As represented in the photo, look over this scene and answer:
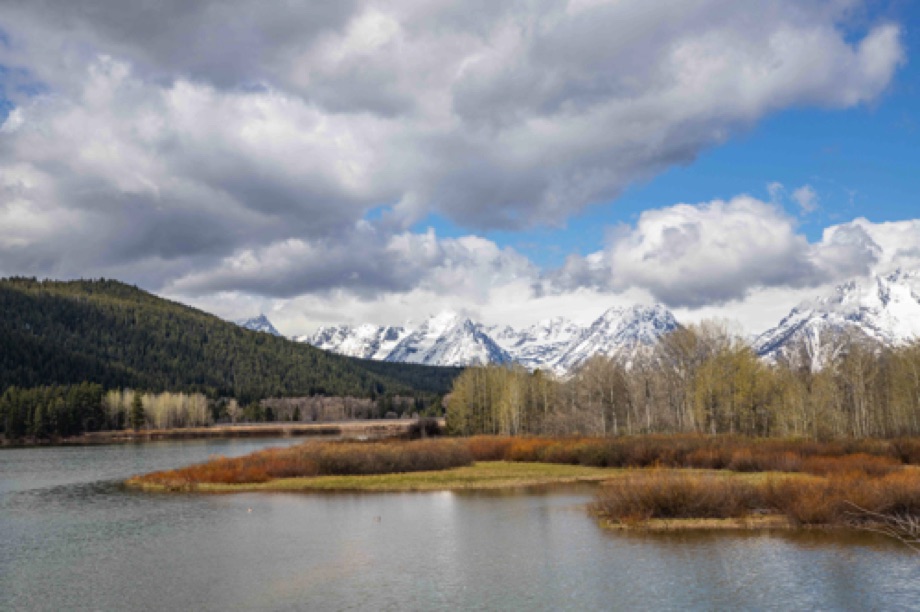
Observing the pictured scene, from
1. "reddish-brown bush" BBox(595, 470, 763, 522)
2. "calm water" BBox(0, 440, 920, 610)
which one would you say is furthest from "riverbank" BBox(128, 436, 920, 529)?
"calm water" BBox(0, 440, 920, 610)

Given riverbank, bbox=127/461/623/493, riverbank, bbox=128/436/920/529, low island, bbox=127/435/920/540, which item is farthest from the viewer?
riverbank, bbox=127/461/623/493

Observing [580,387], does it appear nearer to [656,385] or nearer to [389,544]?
[656,385]

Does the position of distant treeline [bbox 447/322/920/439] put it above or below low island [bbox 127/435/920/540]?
above

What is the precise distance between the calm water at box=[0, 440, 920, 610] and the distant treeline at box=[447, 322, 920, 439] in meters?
68.9

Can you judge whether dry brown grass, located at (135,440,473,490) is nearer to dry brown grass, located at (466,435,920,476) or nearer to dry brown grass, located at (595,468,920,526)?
dry brown grass, located at (466,435,920,476)

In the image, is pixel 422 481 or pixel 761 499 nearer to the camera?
pixel 761 499

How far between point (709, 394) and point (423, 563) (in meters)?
83.8

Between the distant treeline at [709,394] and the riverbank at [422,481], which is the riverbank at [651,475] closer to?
the riverbank at [422,481]

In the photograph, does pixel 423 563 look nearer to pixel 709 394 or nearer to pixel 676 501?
pixel 676 501

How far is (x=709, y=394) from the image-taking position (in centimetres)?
10669

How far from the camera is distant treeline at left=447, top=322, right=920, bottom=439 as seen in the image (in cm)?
10712

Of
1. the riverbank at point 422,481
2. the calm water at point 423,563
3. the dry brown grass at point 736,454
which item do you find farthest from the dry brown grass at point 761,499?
the riverbank at point 422,481

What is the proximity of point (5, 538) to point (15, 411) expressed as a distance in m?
178

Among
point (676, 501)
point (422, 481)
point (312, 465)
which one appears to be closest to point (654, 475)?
point (676, 501)
